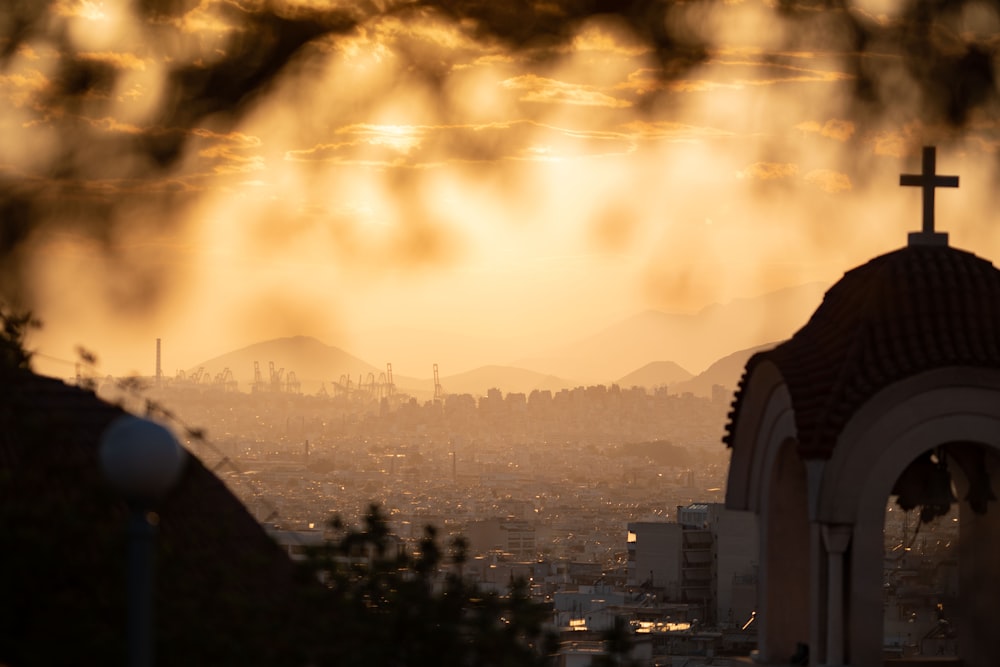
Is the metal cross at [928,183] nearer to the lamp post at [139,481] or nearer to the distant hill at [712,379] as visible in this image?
the lamp post at [139,481]

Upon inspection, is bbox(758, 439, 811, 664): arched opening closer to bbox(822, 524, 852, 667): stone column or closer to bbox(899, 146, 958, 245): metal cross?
bbox(822, 524, 852, 667): stone column

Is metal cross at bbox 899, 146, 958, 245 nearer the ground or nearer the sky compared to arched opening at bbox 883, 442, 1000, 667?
nearer the sky

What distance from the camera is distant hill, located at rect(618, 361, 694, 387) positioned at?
476ft

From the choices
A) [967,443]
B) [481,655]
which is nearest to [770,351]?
[967,443]

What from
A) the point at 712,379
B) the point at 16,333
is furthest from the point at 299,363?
the point at 16,333

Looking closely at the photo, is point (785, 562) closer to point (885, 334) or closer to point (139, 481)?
point (885, 334)

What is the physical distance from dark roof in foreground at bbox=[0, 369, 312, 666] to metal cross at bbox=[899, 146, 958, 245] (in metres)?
4.97

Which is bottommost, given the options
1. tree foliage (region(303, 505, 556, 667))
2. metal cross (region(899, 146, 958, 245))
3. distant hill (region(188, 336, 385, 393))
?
tree foliage (region(303, 505, 556, 667))

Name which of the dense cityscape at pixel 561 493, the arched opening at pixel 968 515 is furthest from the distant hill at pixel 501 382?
the arched opening at pixel 968 515

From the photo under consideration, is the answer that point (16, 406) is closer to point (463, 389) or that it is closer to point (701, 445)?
point (701, 445)

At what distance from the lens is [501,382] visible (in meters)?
152

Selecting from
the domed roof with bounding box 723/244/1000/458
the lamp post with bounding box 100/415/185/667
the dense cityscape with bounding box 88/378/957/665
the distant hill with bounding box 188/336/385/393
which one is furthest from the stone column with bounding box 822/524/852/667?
the distant hill with bounding box 188/336/385/393

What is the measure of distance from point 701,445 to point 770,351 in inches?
4883

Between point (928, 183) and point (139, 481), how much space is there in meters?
7.01
